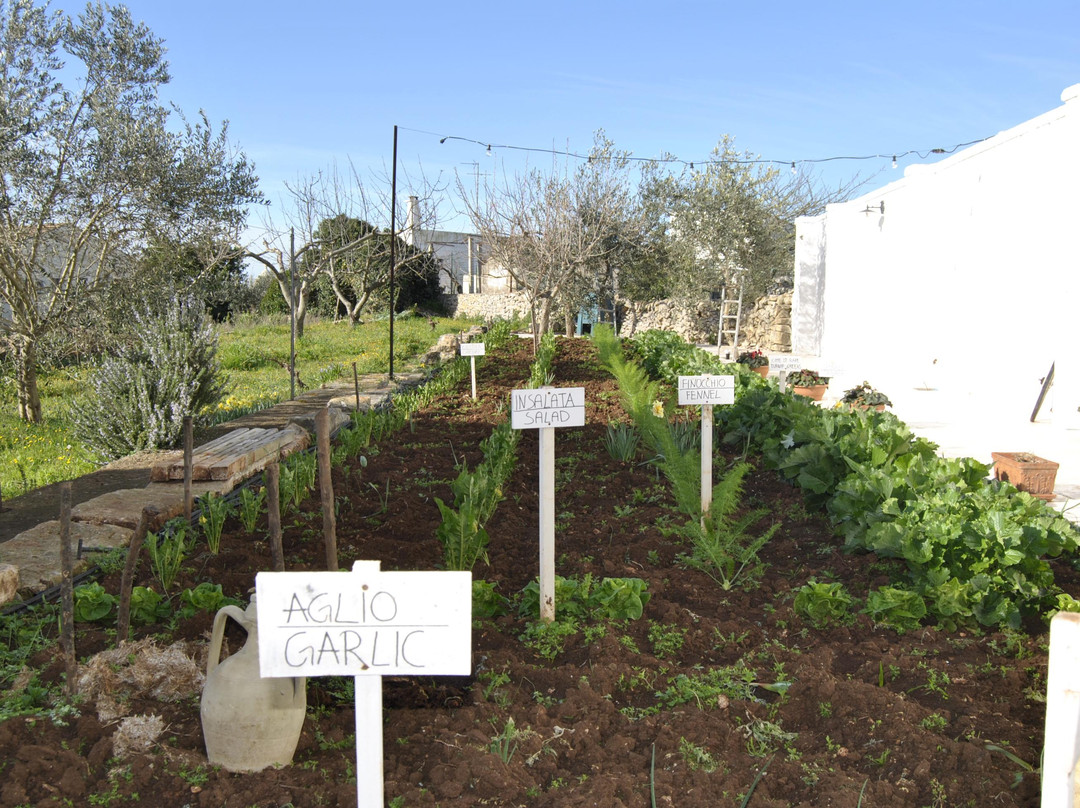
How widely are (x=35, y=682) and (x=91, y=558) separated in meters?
1.35

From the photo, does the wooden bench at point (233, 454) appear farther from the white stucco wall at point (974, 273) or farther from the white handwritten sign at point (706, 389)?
the white stucco wall at point (974, 273)

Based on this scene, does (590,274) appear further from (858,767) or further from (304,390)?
(858,767)

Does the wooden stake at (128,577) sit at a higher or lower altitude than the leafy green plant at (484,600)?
higher

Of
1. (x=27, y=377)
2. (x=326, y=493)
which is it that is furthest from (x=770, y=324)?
(x=326, y=493)

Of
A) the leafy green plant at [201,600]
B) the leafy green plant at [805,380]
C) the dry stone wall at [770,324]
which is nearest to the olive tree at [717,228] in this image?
the dry stone wall at [770,324]

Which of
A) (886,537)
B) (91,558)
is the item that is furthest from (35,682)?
(886,537)

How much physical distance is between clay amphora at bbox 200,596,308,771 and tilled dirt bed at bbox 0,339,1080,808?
5cm

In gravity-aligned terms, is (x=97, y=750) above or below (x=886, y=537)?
below

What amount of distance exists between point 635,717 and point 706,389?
241 cm

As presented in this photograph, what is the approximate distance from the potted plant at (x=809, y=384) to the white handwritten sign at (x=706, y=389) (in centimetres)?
578

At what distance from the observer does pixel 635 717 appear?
2500mm

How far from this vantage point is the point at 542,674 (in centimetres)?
270

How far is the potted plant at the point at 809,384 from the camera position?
10.3 meters

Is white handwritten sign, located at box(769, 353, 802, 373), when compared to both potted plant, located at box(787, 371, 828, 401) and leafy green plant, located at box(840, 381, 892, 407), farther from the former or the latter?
potted plant, located at box(787, 371, 828, 401)
